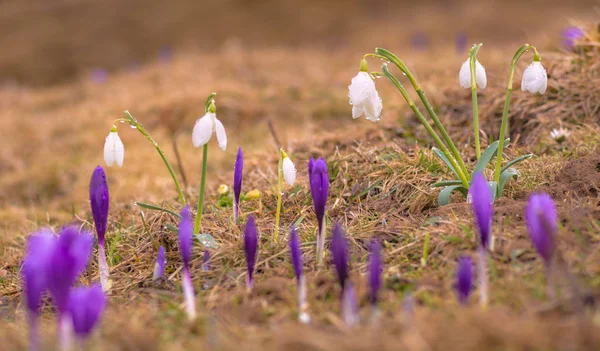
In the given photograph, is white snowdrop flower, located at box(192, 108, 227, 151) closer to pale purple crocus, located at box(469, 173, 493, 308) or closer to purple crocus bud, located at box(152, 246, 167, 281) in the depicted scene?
purple crocus bud, located at box(152, 246, 167, 281)

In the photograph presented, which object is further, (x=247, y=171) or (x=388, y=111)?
(x=388, y=111)

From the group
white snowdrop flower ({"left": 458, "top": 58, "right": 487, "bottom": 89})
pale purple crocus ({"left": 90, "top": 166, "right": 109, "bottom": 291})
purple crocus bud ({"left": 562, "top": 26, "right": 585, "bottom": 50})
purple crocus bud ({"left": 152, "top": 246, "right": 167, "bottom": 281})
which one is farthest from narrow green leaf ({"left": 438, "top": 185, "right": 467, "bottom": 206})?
purple crocus bud ({"left": 562, "top": 26, "right": 585, "bottom": 50})

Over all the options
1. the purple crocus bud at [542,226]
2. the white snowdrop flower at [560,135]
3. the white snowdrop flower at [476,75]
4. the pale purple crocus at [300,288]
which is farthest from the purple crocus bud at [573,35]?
the pale purple crocus at [300,288]

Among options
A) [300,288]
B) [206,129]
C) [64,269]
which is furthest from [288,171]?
[64,269]

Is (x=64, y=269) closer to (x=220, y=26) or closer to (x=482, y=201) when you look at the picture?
(x=482, y=201)

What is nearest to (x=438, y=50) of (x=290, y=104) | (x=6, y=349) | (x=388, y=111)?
(x=290, y=104)

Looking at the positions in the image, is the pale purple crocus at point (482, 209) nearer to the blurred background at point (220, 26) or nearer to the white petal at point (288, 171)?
the white petal at point (288, 171)

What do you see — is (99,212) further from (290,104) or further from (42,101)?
(42,101)
